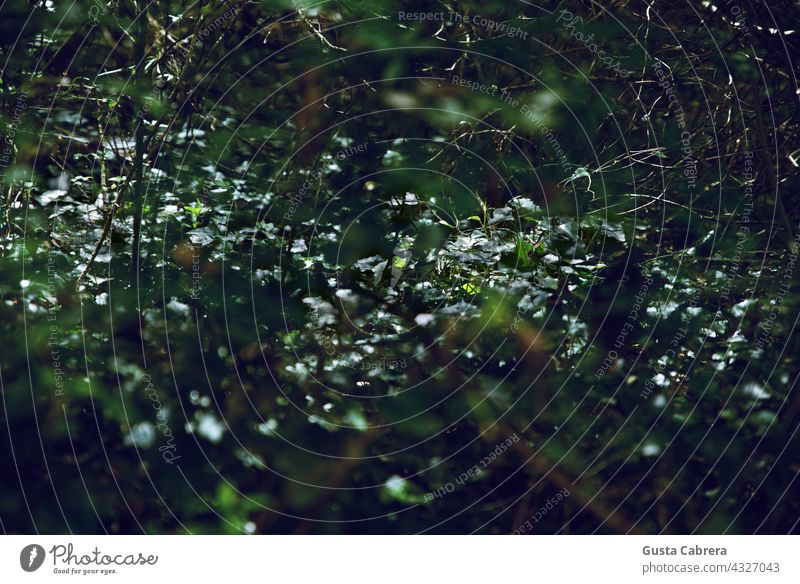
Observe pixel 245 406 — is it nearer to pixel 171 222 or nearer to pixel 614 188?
pixel 171 222

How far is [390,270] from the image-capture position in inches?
A: 71.9

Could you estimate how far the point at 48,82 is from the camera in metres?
1.79

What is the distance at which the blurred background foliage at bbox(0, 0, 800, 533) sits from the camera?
1779 millimetres

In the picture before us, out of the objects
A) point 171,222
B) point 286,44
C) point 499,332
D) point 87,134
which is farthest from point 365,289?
point 87,134

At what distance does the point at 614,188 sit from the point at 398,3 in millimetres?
628
